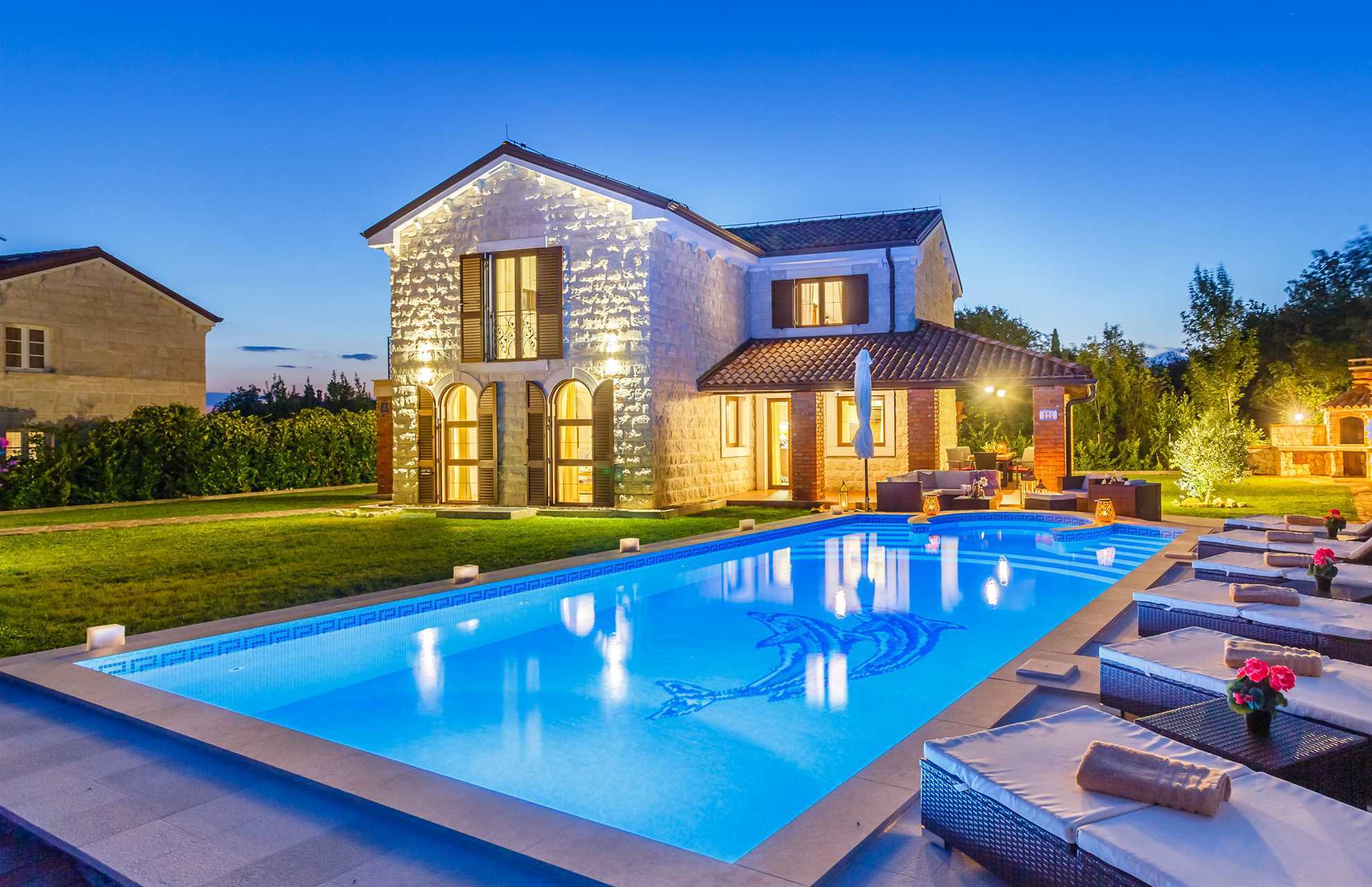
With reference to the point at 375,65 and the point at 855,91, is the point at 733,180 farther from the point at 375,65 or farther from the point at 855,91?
the point at 375,65

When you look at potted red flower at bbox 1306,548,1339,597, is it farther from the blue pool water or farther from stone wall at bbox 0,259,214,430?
stone wall at bbox 0,259,214,430

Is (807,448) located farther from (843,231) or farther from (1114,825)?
(1114,825)

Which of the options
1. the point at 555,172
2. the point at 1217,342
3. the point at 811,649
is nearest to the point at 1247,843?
the point at 811,649

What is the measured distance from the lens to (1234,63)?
73.0 ft

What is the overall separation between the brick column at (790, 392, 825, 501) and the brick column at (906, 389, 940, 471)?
197cm

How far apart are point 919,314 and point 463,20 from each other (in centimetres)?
1375

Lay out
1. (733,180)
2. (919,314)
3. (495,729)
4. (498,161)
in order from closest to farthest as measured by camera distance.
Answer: (495,729)
(498,161)
(919,314)
(733,180)

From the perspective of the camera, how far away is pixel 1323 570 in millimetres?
6082

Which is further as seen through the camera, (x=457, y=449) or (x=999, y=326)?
(x=999, y=326)

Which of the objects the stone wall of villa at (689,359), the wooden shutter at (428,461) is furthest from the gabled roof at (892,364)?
the wooden shutter at (428,461)

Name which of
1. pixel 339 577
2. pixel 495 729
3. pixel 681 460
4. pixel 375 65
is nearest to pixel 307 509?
pixel 681 460

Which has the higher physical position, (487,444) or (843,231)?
(843,231)

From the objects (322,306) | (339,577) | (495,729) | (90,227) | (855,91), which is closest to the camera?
(495,729)

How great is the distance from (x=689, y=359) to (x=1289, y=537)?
12229mm
